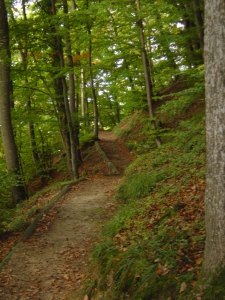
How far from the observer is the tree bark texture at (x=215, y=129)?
342cm

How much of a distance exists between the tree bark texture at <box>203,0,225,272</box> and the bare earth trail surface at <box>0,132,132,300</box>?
9.47 feet

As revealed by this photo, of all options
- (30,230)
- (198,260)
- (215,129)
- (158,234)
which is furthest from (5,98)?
(215,129)

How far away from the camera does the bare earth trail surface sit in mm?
5773

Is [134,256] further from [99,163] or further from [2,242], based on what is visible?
[99,163]

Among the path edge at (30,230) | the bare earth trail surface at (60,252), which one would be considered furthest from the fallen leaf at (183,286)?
the path edge at (30,230)

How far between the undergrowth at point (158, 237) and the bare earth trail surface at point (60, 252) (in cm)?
53

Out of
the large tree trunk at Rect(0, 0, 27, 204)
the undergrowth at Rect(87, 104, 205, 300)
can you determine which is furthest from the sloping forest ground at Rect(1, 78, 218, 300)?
the large tree trunk at Rect(0, 0, 27, 204)

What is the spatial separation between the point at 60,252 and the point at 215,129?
500 cm

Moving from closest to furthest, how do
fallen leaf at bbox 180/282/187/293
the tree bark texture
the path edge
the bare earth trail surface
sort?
the tree bark texture → fallen leaf at bbox 180/282/187/293 → the bare earth trail surface → the path edge

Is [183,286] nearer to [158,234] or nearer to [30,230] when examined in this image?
[158,234]

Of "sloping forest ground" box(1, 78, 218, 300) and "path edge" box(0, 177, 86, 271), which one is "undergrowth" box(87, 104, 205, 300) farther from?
"path edge" box(0, 177, 86, 271)

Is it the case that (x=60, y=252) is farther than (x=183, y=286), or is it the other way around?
(x=60, y=252)

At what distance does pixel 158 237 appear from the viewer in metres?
5.45

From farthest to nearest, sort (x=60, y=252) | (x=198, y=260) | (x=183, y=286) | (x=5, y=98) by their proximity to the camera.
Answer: (x=5, y=98) < (x=60, y=252) < (x=198, y=260) < (x=183, y=286)
